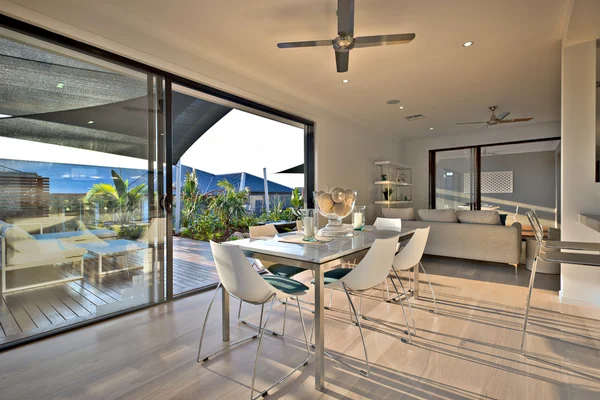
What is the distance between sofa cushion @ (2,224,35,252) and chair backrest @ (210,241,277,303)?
1.46m

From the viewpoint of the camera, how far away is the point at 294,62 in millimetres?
3482

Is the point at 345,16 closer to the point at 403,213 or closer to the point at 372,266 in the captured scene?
the point at 372,266

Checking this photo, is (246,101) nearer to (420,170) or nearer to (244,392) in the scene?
(244,392)

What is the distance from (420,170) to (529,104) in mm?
3263

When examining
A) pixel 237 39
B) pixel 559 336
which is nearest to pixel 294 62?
pixel 237 39

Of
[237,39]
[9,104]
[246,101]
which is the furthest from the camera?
[246,101]

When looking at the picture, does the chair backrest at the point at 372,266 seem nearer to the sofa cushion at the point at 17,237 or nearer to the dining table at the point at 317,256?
the dining table at the point at 317,256

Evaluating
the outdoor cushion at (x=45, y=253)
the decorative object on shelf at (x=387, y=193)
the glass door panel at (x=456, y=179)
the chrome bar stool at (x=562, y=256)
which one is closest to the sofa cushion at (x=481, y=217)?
the chrome bar stool at (x=562, y=256)

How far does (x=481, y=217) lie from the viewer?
433 centimetres

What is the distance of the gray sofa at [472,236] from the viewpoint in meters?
4.07

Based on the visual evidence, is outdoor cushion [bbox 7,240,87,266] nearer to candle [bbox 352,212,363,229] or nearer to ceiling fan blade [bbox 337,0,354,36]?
candle [bbox 352,212,363,229]

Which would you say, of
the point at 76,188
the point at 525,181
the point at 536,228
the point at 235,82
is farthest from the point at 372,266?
the point at 525,181

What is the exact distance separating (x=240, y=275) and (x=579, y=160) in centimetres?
321

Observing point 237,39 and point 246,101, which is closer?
point 237,39
